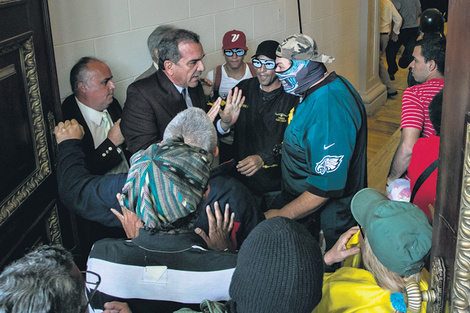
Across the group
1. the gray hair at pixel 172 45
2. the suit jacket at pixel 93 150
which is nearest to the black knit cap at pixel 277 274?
the suit jacket at pixel 93 150

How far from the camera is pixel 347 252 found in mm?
1634

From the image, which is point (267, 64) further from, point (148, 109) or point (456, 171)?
point (456, 171)

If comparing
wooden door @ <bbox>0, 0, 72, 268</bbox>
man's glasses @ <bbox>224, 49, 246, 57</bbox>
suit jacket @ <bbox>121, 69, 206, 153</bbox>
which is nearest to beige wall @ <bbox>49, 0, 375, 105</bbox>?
man's glasses @ <bbox>224, 49, 246, 57</bbox>

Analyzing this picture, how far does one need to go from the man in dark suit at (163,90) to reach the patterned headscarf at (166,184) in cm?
112

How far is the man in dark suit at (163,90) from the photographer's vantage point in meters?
2.49

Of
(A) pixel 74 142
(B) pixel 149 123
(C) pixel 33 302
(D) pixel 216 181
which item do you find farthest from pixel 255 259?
(B) pixel 149 123

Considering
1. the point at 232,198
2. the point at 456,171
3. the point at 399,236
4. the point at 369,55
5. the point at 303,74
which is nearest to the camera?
the point at 456,171

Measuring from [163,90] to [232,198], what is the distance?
113 cm

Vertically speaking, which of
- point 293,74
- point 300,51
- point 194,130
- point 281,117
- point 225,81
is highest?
point 300,51

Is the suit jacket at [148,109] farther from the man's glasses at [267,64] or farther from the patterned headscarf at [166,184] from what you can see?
the patterned headscarf at [166,184]

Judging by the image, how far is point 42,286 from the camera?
98 centimetres

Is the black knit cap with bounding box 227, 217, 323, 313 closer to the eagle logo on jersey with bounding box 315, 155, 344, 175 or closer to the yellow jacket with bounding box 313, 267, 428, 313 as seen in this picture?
the yellow jacket with bounding box 313, 267, 428, 313

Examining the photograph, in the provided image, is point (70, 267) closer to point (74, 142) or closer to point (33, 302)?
point (33, 302)

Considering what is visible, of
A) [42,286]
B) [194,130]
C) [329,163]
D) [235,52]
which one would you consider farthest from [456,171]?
[235,52]
